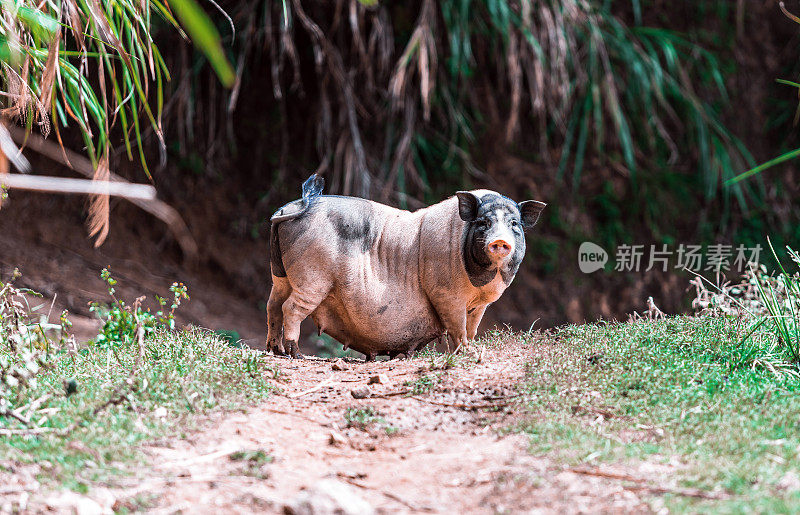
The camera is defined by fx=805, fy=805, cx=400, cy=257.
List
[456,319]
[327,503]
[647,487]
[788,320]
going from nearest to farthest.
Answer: [327,503] < [647,487] < [788,320] < [456,319]

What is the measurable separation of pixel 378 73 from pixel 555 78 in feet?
5.03

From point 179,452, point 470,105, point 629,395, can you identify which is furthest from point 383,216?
point 470,105

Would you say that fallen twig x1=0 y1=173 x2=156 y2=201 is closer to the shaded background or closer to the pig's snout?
the pig's snout

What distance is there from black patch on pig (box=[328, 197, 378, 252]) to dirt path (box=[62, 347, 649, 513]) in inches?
36.9

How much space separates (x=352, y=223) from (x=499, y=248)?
84 centimetres

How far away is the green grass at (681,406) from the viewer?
85.7 inches

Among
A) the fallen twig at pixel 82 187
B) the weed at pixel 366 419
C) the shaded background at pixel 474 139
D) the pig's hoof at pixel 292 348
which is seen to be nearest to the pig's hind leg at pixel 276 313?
the pig's hoof at pixel 292 348

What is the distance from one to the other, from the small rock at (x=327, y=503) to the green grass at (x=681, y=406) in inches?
26.5

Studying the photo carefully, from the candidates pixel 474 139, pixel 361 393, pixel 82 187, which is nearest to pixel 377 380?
pixel 361 393

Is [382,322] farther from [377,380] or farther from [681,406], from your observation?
[681,406]

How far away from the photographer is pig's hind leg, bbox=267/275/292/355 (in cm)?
432

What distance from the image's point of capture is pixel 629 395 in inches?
117

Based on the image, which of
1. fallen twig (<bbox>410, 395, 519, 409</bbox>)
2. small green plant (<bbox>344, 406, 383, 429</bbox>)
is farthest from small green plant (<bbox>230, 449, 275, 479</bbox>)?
fallen twig (<bbox>410, 395, 519, 409</bbox>)

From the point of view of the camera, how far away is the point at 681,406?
2832 millimetres
